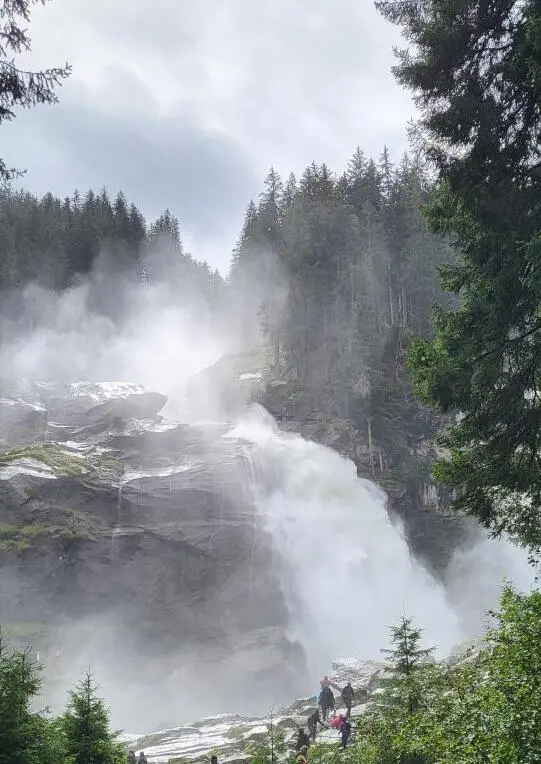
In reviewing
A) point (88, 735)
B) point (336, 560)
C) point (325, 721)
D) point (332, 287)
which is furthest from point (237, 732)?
point (332, 287)

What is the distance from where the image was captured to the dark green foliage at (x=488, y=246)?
31.6 feet

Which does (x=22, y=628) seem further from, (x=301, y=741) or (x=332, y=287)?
(x=332, y=287)

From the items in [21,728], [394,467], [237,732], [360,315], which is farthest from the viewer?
[360,315]

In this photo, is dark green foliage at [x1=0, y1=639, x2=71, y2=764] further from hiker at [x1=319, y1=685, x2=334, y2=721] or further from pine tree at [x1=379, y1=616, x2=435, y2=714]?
hiker at [x1=319, y1=685, x2=334, y2=721]

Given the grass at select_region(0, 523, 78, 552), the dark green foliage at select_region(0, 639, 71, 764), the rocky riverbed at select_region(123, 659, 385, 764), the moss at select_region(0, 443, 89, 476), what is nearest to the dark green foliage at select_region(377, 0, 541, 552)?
the dark green foliage at select_region(0, 639, 71, 764)

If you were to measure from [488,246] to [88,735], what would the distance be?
1075 centimetres

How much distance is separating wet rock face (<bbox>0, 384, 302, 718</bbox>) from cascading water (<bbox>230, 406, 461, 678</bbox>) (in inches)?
52.1

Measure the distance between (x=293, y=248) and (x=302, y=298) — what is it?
4.53m

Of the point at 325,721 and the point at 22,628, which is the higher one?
the point at 22,628

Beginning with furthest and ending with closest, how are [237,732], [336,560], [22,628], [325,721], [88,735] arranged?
1. [336,560]
2. [22,628]
3. [237,732]
4. [325,721]
5. [88,735]

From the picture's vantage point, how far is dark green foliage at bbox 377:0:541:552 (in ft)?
31.6

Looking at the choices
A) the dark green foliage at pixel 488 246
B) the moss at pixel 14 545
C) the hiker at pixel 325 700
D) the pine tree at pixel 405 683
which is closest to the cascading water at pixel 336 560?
the moss at pixel 14 545

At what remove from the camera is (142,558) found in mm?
33969

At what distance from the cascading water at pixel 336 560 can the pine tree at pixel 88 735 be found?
74.3ft
